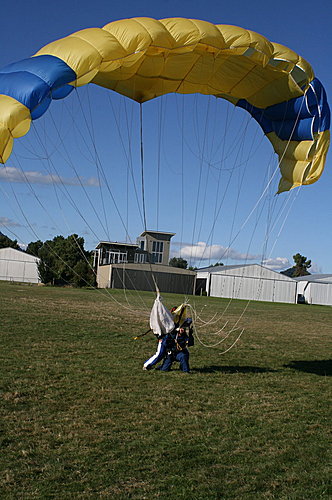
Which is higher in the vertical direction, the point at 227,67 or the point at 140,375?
the point at 227,67

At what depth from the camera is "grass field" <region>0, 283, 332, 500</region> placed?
4.30 meters

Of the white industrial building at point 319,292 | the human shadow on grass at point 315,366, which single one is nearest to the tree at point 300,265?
the white industrial building at point 319,292

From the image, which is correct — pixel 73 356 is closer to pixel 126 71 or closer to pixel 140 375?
pixel 140 375

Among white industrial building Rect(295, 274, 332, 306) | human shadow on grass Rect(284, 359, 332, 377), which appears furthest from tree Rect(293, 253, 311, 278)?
human shadow on grass Rect(284, 359, 332, 377)

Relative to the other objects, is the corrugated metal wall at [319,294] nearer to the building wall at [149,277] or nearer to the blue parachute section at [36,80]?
the building wall at [149,277]

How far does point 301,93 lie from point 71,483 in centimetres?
764

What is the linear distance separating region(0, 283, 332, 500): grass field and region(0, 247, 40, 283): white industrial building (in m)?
46.1

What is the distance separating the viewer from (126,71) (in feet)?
26.5

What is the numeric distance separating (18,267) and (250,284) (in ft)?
86.3

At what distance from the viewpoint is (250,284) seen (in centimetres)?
5131

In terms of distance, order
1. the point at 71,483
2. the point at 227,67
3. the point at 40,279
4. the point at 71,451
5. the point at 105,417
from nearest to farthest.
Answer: the point at 71,483 → the point at 71,451 → the point at 105,417 → the point at 227,67 → the point at 40,279

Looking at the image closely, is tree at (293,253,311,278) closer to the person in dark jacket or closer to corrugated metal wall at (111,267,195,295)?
corrugated metal wall at (111,267,195,295)

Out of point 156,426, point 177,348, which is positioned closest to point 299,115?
point 177,348

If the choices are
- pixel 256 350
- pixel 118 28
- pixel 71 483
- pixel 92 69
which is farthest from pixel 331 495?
pixel 256 350
